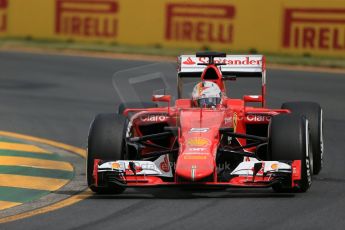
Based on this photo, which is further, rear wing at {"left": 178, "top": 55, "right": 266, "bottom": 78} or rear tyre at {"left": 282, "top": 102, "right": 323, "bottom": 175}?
rear wing at {"left": 178, "top": 55, "right": 266, "bottom": 78}

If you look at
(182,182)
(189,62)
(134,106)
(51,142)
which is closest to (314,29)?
(51,142)

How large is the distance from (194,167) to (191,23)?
16718mm

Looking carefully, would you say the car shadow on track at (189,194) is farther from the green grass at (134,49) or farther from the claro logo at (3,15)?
the claro logo at (3,15)

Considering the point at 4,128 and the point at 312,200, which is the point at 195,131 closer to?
the point at 312,200

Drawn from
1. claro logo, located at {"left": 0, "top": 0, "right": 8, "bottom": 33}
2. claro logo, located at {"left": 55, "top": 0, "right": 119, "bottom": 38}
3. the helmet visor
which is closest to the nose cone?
the helmet visor

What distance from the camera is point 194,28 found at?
1131 inches

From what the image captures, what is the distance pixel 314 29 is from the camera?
27469mm

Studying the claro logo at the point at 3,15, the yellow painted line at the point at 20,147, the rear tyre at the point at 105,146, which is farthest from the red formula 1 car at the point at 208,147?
the claro logo at the point at 3,15

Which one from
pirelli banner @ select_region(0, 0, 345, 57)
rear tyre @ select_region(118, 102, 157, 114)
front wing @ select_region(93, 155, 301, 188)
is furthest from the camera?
pirelli banner @ select_region(0, 0, 345, 57)

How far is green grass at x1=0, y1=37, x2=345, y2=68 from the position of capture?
2777cm

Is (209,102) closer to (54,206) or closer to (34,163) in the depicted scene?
(54,206)

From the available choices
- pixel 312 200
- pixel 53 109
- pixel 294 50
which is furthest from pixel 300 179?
pixel 294 50

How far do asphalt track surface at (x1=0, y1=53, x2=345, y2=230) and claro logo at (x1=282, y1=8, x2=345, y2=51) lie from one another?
54.5 inches

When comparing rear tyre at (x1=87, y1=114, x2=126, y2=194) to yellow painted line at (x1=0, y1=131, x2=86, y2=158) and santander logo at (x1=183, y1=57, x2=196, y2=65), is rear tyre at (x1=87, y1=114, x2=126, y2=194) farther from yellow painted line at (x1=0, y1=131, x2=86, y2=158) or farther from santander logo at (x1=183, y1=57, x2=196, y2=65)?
yellow painted line at (x1=0, y1=131, x2=86, y2=158)
